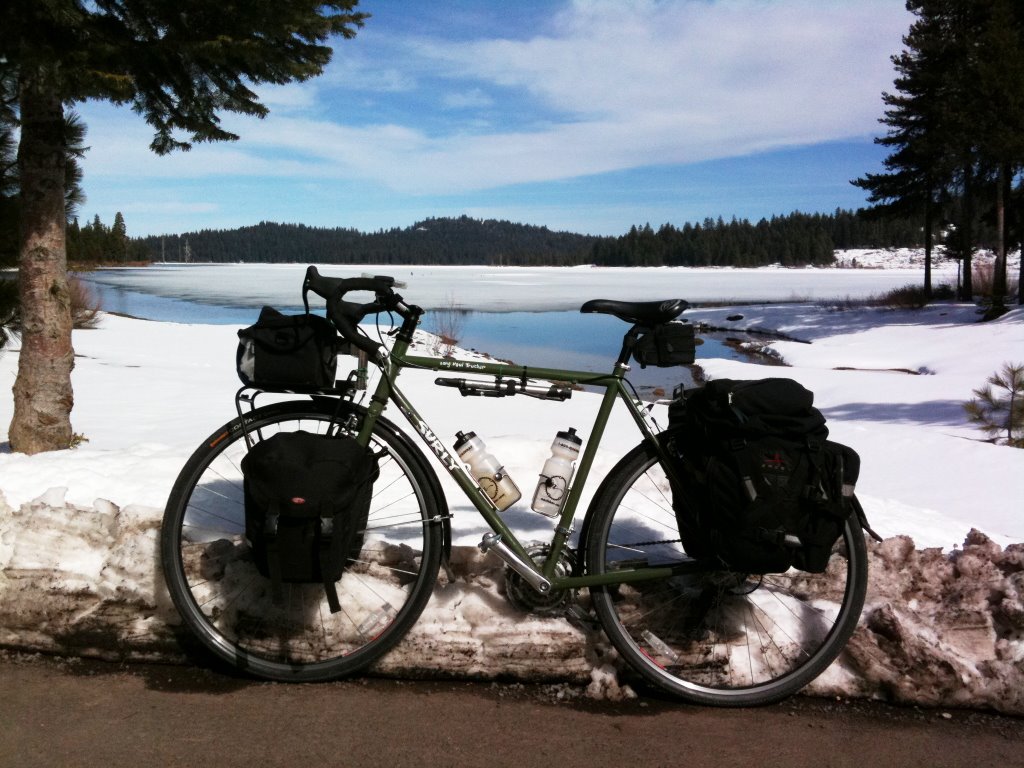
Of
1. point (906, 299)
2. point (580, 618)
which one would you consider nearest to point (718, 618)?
point (580, 618)

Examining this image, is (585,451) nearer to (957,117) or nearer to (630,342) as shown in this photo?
(630,342)

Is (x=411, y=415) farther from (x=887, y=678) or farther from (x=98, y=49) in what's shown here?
(x=98, y=49)

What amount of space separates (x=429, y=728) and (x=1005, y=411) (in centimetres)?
874

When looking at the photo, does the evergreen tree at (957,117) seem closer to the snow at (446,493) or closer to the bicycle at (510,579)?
the snow at (446,493)

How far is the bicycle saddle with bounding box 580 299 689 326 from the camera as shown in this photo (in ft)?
8.95

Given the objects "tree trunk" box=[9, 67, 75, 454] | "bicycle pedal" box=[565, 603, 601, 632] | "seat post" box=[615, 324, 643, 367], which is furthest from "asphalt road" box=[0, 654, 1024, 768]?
"tree trunk" box=[9, 67, 75, 454]

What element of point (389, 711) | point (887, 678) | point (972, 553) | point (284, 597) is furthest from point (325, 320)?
point (972, 553)

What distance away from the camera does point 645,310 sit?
2.74 m

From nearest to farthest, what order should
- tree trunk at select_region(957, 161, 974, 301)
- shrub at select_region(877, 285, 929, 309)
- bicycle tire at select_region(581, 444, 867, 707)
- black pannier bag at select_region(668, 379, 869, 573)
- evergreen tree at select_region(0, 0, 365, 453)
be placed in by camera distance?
black pannier bag at select_region(668, 379, 869, 573) → bicycle tire at select_region(581, 444, 867, 707) → evergreen tree at select_region(0, 0, 365, 453) → tree trunk at select_region(957, 161, 974, 301) → shrub at select_region(877, 285, 929, 309)

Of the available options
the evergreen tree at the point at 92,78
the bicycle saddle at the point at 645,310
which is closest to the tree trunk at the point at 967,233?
the evergreen tree at the point at 92,78

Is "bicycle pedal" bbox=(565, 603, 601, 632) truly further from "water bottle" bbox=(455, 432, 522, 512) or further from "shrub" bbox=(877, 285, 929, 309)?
"shrub" bbox=(877, 285, 929, 309)

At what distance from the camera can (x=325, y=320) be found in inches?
110

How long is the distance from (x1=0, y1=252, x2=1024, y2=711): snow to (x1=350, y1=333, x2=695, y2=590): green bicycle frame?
0.23 m

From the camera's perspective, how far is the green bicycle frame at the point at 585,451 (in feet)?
9.05
